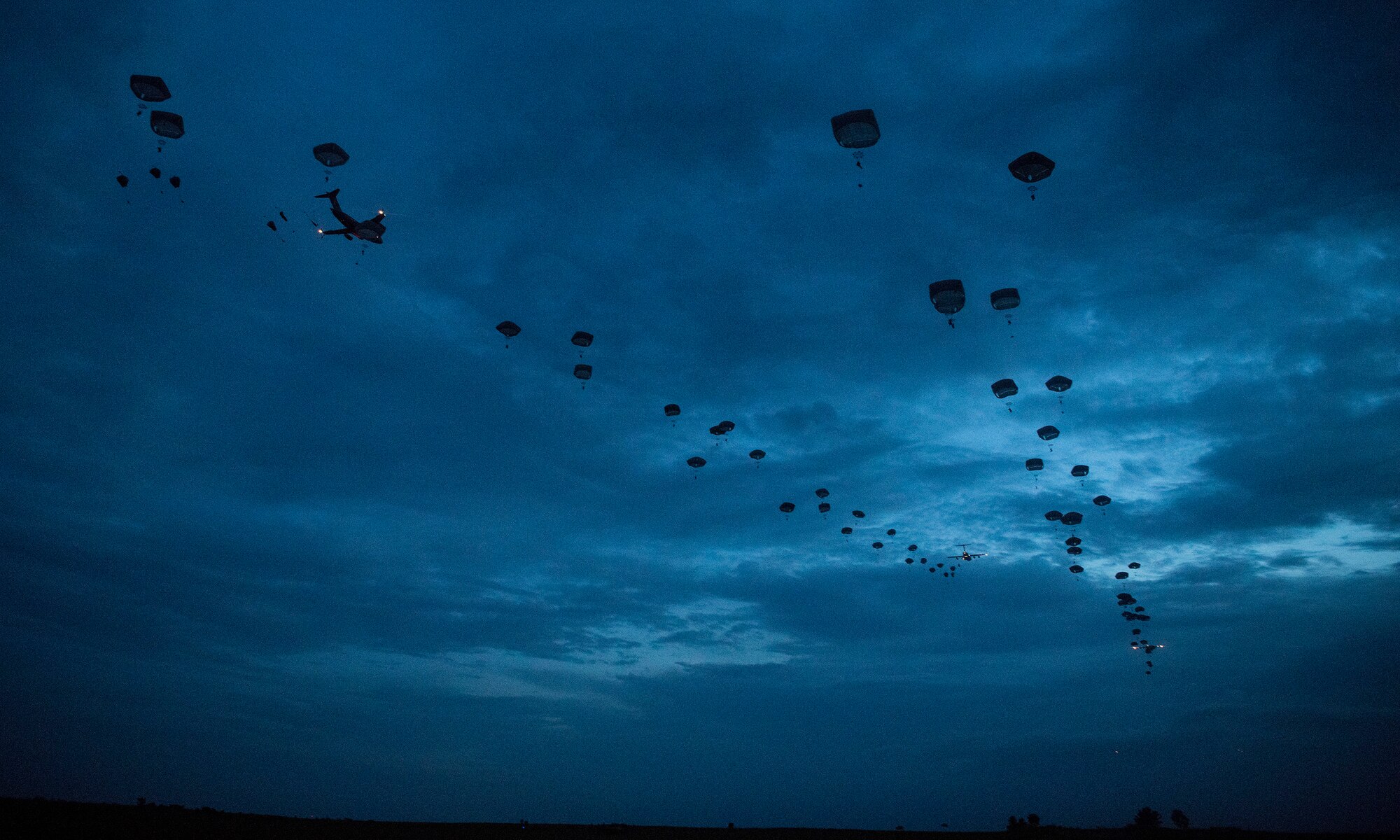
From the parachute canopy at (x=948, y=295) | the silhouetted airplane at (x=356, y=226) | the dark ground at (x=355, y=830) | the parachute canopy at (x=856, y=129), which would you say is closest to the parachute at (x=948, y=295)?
the parachute canopy at (x=948, y=295)

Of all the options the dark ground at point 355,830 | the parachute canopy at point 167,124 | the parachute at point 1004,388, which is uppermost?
the parachute canopy at point 167,124

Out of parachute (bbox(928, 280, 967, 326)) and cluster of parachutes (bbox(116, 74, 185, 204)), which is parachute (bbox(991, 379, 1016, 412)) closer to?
parachute (bbox(928, 280, 967, 326))

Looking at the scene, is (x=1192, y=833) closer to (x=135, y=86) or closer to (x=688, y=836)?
(x=688, y=836)

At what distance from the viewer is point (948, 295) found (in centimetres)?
2950

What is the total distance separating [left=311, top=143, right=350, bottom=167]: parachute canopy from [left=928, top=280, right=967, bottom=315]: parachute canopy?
2622cm

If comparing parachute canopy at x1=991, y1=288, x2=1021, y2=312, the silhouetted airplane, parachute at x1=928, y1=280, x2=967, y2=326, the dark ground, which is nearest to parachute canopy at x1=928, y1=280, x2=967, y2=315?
parachute at x1=928, y1=280, x2=967, y2=326

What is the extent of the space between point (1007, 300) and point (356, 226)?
30557 millimetres

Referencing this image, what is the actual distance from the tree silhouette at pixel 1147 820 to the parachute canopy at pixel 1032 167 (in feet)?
141

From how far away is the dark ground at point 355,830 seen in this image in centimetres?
2653

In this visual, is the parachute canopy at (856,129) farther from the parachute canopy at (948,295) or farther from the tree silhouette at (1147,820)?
the tree silhouette at (1147,820)

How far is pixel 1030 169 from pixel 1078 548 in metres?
34.4

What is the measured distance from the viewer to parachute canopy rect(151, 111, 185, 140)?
25.0 metres

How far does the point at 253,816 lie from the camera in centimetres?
3791

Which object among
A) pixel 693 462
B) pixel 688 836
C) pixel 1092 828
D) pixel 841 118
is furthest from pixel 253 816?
pixel 1092 828
